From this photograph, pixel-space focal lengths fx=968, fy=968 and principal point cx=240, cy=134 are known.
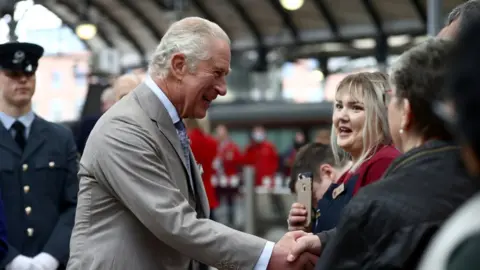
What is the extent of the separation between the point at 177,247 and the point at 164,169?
0.99ft

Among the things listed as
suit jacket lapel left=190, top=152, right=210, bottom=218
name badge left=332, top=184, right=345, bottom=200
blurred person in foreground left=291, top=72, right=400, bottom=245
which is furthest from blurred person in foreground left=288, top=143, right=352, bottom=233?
suit jacket lapel left=190, top=152, right=210, bottom=218

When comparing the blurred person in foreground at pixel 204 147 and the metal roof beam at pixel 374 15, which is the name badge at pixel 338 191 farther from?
the metal roof beam at pixel 374 15

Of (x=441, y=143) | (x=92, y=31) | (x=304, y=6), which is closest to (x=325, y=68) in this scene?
(x=304, y=6)

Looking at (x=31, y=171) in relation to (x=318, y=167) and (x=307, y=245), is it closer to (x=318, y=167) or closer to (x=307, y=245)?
(x=318, y=167)

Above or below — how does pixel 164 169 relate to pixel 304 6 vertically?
below

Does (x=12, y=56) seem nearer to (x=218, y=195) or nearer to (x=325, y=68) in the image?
(x=218, y=195)

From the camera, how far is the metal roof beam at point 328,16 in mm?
27047

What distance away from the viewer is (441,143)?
8.94 ft

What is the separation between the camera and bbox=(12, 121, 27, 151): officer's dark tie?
536 cm

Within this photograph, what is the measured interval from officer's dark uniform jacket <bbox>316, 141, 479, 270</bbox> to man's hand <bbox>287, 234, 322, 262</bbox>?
0.90 m

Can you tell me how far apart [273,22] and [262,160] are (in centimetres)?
1038

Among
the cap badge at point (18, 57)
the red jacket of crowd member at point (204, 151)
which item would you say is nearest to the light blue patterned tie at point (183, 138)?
the cap badge at point (18, 57)

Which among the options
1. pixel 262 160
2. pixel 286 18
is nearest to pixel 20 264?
pixel 262 160

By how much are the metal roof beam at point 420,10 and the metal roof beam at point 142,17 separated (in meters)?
10.0
